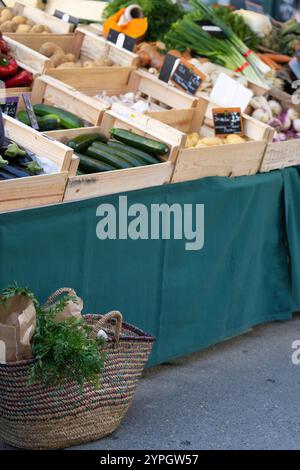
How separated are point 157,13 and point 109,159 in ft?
8.67

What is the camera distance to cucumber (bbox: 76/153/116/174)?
5.24 meters

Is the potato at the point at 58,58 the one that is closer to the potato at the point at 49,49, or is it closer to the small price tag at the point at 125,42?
the potato at the point at 49,49

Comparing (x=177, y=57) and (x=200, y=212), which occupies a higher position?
(x=177, y=57)

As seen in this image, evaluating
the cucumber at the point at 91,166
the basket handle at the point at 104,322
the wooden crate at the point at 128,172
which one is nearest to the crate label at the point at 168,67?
the wooden crate at the point at 128,172

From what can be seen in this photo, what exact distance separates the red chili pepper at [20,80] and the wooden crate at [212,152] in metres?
0.95

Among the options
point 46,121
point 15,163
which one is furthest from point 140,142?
point 15,163

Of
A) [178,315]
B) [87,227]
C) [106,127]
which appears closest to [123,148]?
[106,127]

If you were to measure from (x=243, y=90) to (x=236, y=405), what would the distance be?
85.3 inches

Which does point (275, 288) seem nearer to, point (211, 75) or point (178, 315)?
point (178, 315)

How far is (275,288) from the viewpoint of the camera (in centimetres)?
649

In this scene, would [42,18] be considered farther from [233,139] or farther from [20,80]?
[233,139]

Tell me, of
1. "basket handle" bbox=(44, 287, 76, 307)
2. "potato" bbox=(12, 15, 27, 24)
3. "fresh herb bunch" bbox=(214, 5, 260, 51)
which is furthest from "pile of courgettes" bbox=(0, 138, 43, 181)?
"fresh herb bunch" bbox=(214, 5, 260, 51)

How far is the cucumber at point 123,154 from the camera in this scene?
5.37m

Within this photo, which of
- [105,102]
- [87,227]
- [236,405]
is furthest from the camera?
[105,102]
